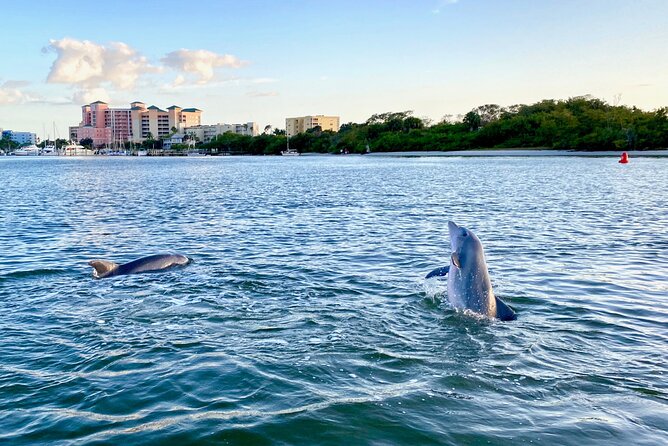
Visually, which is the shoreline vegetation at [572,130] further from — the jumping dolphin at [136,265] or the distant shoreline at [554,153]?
the jumping dolphin at [136,265]

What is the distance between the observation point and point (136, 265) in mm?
16203

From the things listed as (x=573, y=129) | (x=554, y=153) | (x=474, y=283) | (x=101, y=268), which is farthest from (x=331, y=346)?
(x=573, y=129)

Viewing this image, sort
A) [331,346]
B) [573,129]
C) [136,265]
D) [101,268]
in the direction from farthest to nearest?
[573,129]
[136,265]
[101,268]
[331,346]

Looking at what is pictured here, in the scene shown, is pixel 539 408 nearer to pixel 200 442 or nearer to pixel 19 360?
pixel 200 442

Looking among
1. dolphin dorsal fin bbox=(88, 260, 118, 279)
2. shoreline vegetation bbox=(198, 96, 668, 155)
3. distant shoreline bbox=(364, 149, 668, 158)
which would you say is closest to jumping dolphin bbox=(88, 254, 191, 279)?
dolphin dorsal fin bbox=(88, 260, 118, 279)

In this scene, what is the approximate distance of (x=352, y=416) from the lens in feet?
25.0

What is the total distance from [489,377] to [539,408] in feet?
3.50

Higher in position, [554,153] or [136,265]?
[554,153]

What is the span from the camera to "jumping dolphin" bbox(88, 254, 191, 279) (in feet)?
51.8

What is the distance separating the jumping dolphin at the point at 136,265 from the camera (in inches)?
621

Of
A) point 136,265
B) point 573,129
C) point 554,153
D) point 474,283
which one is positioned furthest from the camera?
point 573,129

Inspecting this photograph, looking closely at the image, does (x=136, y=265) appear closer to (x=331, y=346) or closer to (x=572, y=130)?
(x=331, y=346)

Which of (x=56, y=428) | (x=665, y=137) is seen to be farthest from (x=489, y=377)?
(x=665, y=137)

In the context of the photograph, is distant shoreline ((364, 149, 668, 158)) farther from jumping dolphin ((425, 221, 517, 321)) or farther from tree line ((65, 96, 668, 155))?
jumping dolphin ((425, 221, 517, 321))
